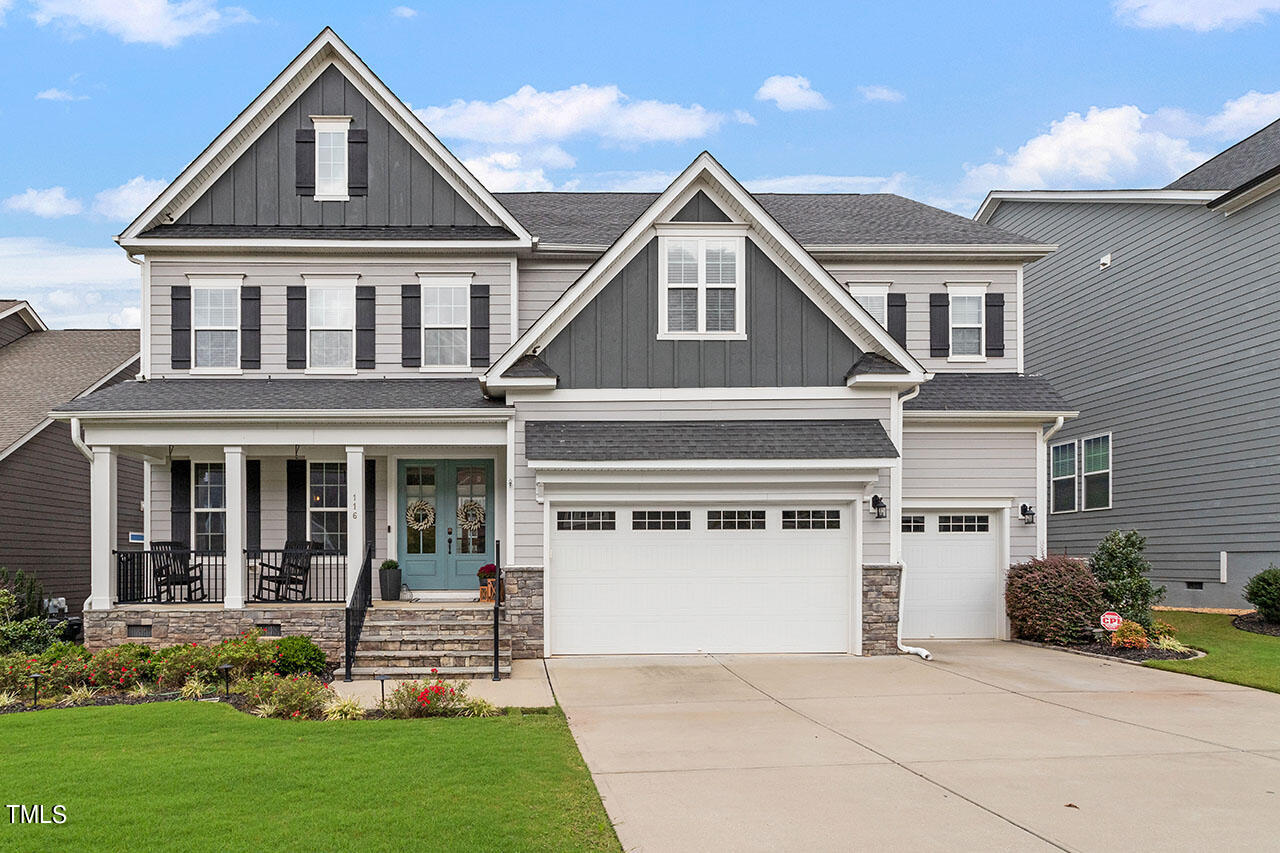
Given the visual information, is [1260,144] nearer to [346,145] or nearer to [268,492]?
[346,145]

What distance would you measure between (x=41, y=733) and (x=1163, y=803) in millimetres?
9486

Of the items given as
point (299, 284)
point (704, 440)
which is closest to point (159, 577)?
point (299, 284)

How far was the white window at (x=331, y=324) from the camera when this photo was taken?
17.6 meters

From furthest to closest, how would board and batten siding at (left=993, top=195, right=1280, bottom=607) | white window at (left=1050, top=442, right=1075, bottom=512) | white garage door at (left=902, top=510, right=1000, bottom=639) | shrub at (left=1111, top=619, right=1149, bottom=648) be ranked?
1. white window at (left=1050, top=442, right=1075, bottom=512)
2. board and batten siding at (left=993, top=195, right=1280, bottom=607)
3. white garage door at (left=902, top=510, right=1000, bottom=639)
4. shrub at (left=1111, top=619, right=1149, bottom=648)

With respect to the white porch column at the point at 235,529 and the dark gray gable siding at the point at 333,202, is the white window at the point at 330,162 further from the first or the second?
the white porch column at the point at 235,529

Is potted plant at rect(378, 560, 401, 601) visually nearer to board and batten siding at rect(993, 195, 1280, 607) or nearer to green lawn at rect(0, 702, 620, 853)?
green lawn at rect(0, 702, 620, 853)

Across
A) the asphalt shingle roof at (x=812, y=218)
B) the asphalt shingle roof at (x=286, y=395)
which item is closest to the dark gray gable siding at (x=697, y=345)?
the asphalt shingle roof at (x=286, y=395)

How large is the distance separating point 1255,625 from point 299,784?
1593 cm

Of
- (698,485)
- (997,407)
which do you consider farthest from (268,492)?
(997,407)

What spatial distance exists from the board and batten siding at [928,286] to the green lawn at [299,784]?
1102 cm

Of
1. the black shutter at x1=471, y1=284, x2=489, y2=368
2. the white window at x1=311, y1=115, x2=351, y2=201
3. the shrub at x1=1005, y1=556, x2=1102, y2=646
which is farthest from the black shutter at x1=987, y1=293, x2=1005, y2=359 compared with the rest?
the white window at x1=311, y1=115, x2=351, y2=201

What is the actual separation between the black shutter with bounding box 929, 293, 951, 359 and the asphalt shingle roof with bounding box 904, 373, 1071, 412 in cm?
44

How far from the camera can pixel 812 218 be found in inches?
804

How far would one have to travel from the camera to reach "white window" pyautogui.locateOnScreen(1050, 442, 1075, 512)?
2480 cm
